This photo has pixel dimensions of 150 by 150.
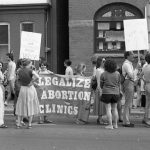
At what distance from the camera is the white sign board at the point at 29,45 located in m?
14.5

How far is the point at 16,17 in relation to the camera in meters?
19.4

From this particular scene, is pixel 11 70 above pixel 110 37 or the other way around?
the other way around

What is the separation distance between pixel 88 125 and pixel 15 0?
362 inches

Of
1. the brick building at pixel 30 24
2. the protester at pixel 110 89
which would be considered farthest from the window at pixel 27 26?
the protester at pixel 110 89

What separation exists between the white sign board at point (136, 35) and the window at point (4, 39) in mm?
7557

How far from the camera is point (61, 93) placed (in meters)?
12.1

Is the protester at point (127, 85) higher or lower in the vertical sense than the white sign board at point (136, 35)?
lower

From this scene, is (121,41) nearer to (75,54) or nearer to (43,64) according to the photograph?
(75,54)

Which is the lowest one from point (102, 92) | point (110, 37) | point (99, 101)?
point (99, 101)

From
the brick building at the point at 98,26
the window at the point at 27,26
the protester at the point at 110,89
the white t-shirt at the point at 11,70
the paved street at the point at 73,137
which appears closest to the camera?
the paved street at the point at 73,137

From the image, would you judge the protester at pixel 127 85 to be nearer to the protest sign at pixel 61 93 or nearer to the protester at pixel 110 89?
the protester at pixel 110 89

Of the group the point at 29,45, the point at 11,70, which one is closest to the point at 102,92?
the point at 29,45

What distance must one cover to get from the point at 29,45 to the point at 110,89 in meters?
4.56

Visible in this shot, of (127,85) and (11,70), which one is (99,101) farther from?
(11,70)
